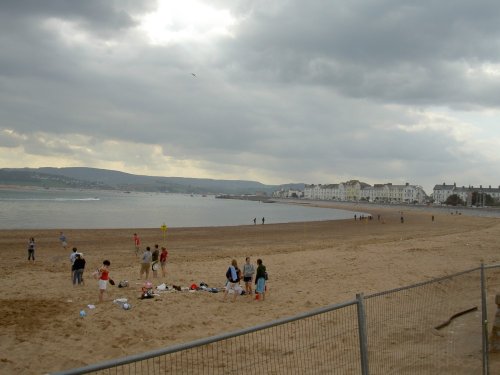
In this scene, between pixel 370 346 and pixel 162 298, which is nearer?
pixel 370 346

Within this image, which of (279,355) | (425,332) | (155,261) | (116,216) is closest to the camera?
(279,355)

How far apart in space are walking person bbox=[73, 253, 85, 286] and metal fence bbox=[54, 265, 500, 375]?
7.36 meters

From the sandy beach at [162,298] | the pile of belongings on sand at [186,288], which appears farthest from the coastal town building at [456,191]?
the pile of belongings on sand at [186,288]

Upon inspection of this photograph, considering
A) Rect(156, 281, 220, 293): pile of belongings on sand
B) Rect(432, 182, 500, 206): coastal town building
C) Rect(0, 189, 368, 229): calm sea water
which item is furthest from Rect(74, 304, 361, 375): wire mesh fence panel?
Rect(432, 182, 500, 206): coastal town building

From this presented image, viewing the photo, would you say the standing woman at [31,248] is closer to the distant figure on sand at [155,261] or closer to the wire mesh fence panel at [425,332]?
the distant figure on sand at [155,261]

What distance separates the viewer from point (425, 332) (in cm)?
802

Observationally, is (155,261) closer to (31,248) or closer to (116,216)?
(31,248)

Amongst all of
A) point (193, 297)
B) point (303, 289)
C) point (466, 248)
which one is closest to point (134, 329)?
point (193, 297)

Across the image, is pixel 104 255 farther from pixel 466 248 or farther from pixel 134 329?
pixel 466 248

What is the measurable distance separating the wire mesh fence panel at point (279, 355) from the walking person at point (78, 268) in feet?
23.7

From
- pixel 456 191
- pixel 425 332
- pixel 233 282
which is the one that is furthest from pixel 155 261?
pixel 456 191

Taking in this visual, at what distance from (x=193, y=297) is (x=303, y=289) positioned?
3560 mm

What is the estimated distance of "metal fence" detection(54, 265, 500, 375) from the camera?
21.9 ft

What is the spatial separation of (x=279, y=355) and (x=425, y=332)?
9.19ft
